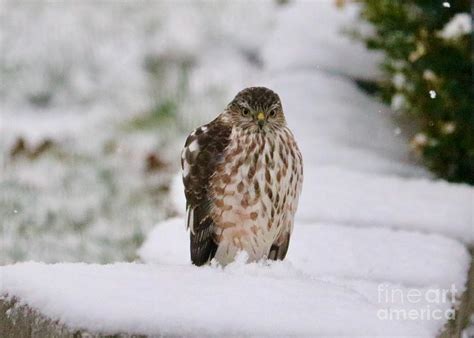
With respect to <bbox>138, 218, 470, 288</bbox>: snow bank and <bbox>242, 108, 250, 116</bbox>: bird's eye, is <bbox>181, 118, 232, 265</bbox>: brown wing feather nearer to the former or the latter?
<bbox>242, 108, 250, 116</bbox>: bird's eye

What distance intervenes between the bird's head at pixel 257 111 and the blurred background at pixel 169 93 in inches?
63.2

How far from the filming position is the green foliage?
232 inches

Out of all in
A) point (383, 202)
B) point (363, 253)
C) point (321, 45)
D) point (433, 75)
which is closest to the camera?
point (363, 253)

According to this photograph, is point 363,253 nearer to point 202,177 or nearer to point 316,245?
point 316,245

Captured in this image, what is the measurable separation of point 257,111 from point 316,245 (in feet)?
3.15

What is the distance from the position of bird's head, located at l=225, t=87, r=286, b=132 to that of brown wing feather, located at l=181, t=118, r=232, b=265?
0.25 feet

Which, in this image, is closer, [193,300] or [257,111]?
[193,300]

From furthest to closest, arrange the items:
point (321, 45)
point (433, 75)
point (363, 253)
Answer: point (321, 45), point (433, 75), point (363, 253)

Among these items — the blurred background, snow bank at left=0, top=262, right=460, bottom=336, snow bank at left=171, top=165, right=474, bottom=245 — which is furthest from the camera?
the blurred background

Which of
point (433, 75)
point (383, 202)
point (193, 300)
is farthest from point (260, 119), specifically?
point (433, 75)

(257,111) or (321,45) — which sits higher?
(321,45)

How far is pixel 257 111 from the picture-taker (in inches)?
145

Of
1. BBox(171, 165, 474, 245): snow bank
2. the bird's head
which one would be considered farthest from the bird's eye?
BBox(171, 165, 474, 245): snow bank

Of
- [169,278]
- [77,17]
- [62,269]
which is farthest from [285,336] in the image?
[77,17]
